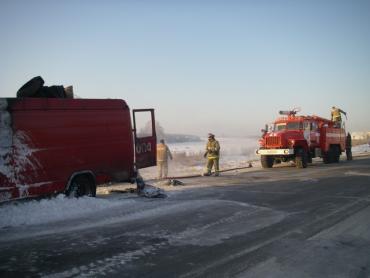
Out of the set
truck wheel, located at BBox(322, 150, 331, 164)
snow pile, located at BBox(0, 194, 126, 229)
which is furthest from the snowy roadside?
truck wheel, located at BBox(322, 150, 331, 164)

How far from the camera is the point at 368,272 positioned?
5492 mm

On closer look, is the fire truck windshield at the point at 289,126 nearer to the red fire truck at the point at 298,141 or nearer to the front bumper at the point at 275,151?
the red fire truck at the point at 298,141

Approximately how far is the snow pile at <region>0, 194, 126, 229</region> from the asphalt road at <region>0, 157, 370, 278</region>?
498 millimetres

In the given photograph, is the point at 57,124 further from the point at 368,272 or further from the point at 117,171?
the point at 368,272

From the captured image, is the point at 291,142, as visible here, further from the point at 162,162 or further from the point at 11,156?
the point at 11,156

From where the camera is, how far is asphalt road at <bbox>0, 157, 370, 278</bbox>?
546 cm

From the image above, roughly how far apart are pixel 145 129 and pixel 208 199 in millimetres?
2806

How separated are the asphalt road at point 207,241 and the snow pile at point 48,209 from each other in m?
0.50

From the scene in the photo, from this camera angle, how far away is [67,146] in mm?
9977

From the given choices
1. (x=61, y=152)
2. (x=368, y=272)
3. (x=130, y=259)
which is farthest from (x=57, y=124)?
(x=368, y=272)

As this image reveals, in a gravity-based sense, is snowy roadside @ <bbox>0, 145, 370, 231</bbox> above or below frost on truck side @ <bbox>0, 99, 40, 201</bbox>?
below

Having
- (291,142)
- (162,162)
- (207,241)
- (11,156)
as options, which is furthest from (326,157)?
(11,156)

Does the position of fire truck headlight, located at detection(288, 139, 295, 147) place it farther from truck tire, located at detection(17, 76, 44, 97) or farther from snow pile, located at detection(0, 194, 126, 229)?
truck tire, located at detection(17, 76, 44, 97)

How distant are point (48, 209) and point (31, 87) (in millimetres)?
3048
